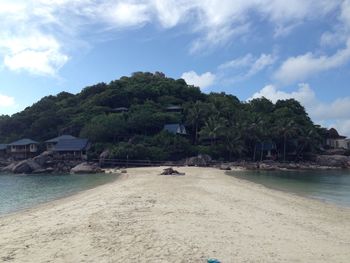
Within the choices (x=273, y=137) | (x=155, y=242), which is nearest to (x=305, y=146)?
(x=273, y=137)

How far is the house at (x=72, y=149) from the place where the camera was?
73875 mm

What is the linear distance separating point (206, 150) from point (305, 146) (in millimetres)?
22790

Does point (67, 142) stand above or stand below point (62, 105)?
below

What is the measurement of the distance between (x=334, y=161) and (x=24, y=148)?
65.7 metres

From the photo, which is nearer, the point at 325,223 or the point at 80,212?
the point at 325,223

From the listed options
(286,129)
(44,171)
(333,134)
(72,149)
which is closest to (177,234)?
(44,171)

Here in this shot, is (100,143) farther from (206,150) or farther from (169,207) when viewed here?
(169,207)

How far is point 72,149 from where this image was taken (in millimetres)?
74562

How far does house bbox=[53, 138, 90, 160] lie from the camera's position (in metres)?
73.9

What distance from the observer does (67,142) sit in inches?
3014

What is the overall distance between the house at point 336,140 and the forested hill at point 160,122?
10.2 m

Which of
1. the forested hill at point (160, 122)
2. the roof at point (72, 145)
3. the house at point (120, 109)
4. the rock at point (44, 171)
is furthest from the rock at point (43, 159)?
the house at point (120, 109)

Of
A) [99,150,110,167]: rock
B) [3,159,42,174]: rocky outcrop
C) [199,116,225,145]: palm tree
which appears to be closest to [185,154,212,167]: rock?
[199,116,225,145]: palm tree

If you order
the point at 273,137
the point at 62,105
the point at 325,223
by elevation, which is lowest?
the point at 325,223
